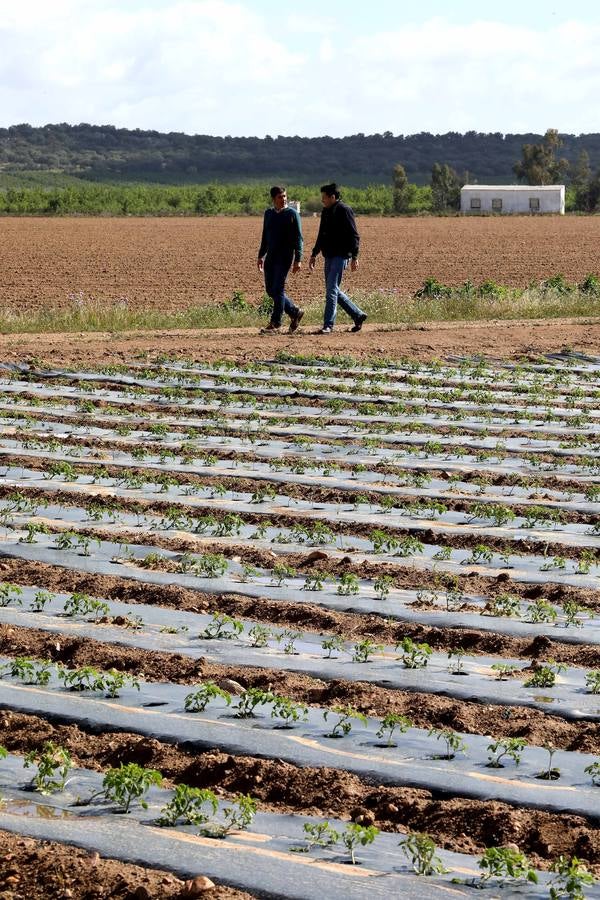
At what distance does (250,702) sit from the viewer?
4305 mm

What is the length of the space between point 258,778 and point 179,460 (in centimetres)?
438

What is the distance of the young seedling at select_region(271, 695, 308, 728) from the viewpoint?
4.16 metres

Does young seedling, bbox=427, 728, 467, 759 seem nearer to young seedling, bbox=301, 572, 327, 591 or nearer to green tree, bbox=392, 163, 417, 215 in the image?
young seedling, bbox=301, 572, 327, 591

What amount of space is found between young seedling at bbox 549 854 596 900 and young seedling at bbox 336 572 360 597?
223cm

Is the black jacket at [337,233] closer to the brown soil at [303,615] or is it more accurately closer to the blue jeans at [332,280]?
the blue jeans at [332,280]

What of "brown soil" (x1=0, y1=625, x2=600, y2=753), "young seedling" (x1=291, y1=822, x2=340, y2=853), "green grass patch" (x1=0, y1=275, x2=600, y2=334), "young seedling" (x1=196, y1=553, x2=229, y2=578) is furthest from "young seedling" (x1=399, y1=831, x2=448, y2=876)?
"green grass patch" (x1=0, y1=275, x2=600, y2=334)

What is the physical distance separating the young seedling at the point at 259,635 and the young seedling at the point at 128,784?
122cm

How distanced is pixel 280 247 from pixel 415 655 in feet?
34.7

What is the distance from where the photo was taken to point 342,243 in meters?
14.8

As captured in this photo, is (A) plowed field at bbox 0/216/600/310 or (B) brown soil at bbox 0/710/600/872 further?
(A) plowed field at bbox 0/216/600/310

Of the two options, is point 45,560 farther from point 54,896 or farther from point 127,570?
point 54,896

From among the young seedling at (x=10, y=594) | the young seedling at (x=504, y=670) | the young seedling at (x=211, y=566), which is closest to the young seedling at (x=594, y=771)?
the young seedling at (x=504, y=670)

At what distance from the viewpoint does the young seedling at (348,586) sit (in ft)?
18.0

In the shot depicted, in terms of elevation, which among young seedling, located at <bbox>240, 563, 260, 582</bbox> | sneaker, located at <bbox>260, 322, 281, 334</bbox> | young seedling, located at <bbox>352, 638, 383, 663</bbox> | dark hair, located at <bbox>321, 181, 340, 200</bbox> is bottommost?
young seedling, located at <bbox>352, 638, 383, 663</bbox>
